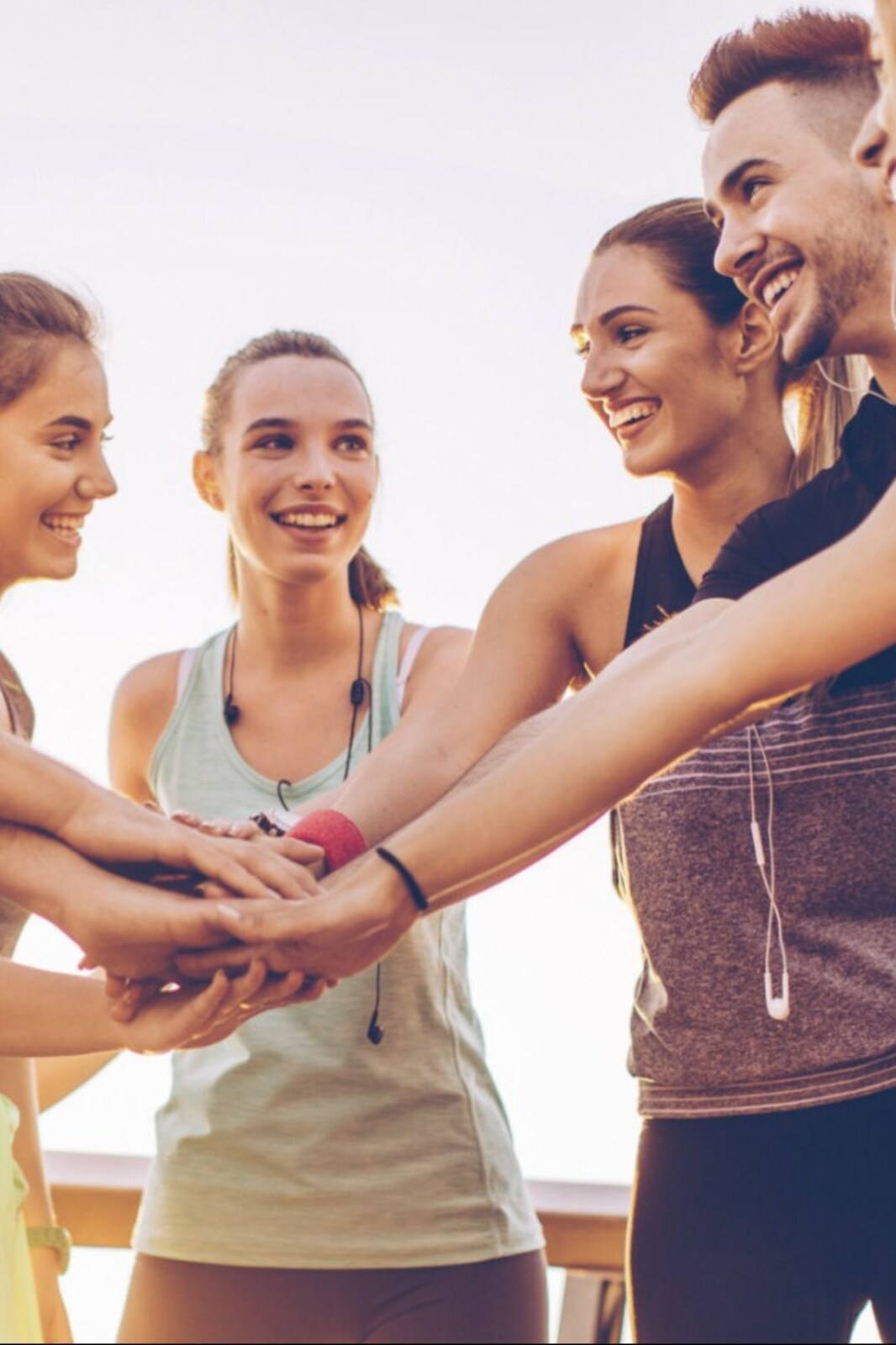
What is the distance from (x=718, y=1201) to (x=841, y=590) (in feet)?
1.87

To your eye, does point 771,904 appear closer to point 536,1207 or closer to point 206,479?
point 536,1207

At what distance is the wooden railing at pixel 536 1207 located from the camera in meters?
2.09

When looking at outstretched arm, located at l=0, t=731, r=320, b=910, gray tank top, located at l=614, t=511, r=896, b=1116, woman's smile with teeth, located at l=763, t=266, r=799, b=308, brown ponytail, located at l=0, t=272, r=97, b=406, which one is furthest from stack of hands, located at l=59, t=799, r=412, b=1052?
woman's smile with teeth, located at l=763, t=266, r=799, b=308

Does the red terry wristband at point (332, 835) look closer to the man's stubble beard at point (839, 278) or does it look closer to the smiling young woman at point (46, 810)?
the smiling young woman at point (46, 810)

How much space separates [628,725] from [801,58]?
870 millimetres

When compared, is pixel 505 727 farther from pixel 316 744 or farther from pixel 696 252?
pixel 696 252

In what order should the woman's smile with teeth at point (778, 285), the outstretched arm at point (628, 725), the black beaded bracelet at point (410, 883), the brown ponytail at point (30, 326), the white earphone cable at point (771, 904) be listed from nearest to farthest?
the outstretched arm at point (628, 725)
the white earphone cable at point (771, 904)
the black beaded bracelet at point (410, 883)
the woman's smile with teeth at point (778, 285)
the brown ponytail at point (30, 326)

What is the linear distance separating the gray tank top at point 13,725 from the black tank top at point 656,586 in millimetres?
794

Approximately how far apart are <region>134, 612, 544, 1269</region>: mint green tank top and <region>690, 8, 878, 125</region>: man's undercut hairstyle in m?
1.06

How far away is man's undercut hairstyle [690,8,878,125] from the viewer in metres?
1.96

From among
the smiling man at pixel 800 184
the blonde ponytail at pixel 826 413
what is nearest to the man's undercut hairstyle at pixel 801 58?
the smiling man at pixel 800 184

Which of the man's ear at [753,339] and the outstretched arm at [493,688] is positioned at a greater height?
the man's ear at [753,339]

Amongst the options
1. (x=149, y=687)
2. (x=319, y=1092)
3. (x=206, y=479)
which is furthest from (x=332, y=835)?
(x=206, y=479)

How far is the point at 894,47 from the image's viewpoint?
138 cm
